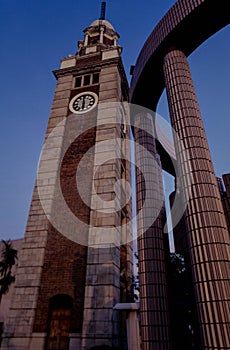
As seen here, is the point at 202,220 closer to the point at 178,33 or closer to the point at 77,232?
the point at 178,33

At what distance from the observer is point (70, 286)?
12539mm

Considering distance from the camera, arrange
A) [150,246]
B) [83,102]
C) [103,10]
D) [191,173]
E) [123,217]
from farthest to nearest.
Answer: [103,10] < [83,102] < [123,217] < [150,246] < [191,173]

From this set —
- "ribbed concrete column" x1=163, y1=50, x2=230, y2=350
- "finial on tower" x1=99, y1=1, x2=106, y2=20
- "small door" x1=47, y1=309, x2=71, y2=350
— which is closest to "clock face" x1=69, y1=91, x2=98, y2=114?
"ribbed concrete column" x1=163, y1=50, x2=230, y2=350

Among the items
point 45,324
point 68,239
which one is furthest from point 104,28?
point 45,324

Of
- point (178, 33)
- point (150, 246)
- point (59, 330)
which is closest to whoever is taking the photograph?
point (150, 246)

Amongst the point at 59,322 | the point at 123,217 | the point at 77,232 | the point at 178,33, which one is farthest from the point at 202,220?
the point at 123,217

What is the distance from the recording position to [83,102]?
63.3 ft

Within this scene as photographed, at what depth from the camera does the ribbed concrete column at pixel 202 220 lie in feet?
18.2

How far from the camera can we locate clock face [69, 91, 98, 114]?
18741 millimetres

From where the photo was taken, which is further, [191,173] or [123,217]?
[123,217]

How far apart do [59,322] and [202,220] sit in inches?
368

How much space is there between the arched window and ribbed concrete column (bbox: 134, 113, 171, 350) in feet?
19.1

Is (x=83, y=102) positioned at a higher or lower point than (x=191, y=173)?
higher

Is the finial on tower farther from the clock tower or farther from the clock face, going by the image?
the clock face
